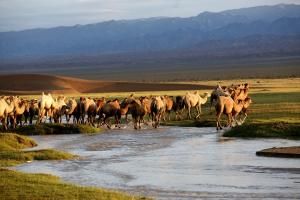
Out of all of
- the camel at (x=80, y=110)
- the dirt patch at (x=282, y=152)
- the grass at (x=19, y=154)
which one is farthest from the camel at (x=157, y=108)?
the dirt patch at (x=282, y=152)

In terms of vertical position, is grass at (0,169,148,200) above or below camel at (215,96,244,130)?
below

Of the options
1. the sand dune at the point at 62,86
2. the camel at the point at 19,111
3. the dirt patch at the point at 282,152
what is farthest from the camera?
the sand dune at the point at 62,86

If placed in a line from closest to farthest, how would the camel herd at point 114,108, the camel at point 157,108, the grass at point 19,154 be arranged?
1. the grass at point 19,154
2. the camel herd at point 114,108
3. the camel at point 157,108

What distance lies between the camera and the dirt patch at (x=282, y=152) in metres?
22.1

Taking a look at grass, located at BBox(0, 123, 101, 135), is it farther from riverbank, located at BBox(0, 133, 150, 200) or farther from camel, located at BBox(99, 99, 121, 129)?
riverbank, located at BBox(0, 133, 150, 200)

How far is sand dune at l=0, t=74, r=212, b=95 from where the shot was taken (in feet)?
201

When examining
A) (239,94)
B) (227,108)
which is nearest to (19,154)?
(227,108)

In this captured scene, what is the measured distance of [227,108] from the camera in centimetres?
3161

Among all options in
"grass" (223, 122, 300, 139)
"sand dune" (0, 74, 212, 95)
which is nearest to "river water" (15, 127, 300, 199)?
"grass" (223, 122, 300, 139)

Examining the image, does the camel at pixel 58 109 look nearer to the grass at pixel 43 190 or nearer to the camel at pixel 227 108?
the camel at pixel 227 108

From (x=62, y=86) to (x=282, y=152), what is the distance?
137ft

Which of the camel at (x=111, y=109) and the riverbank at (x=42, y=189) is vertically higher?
the camel at (x=111, y=109)

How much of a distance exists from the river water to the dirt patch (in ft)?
1.28

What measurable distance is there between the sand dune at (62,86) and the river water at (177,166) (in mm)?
30746
